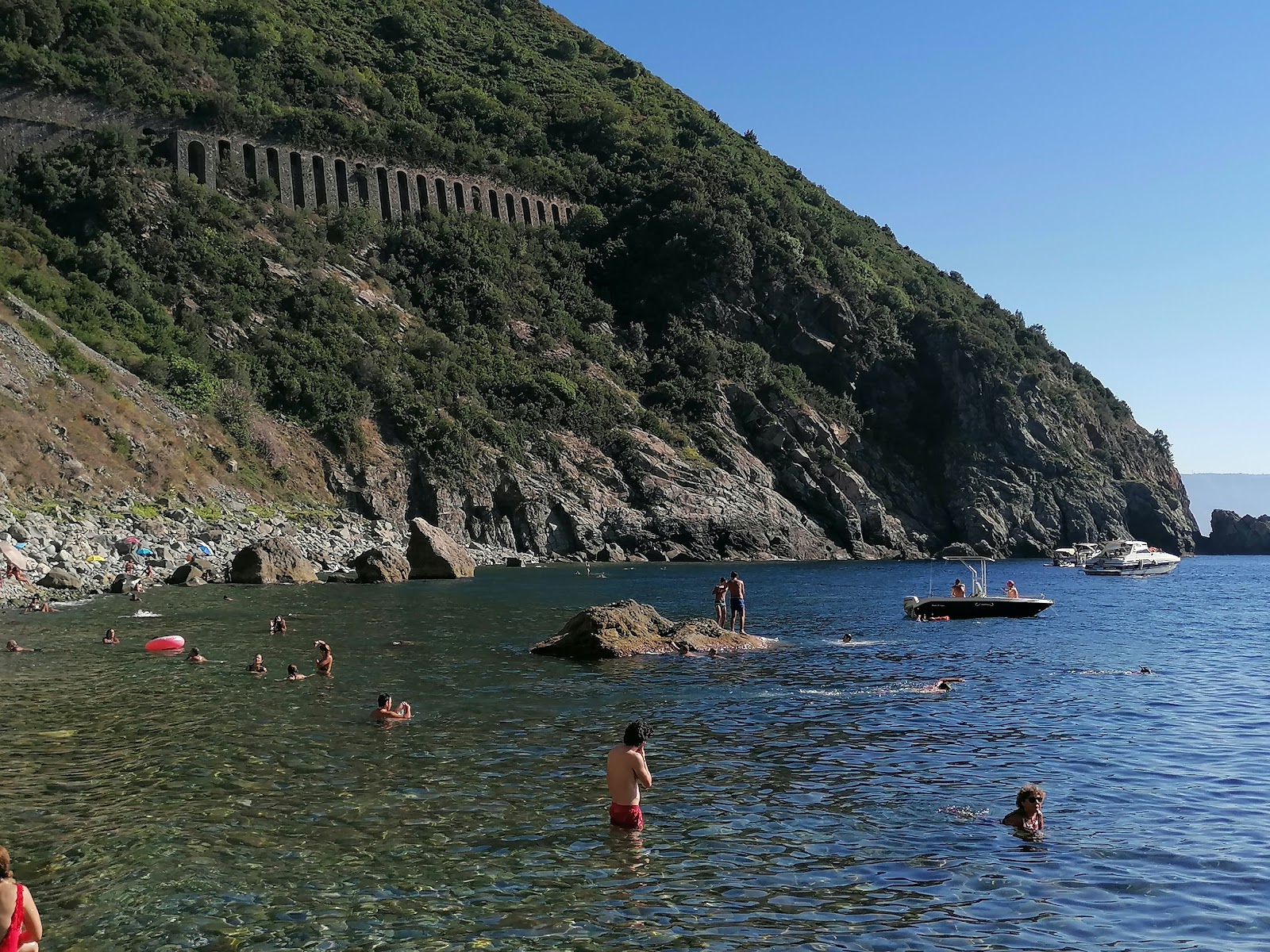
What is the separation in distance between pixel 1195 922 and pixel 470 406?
245 ft

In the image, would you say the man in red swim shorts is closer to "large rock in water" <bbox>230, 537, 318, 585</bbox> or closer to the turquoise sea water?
the turquoise sea water

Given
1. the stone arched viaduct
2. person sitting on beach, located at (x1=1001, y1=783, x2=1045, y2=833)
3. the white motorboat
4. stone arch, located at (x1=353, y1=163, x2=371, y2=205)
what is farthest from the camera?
stone arch, located at (x1=353, y1=163, x2=371, y2=205)

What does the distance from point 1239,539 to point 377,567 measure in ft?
436

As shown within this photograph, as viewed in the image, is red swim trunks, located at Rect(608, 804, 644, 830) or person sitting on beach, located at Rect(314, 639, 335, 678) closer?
red swim trunks, located at Rect(608, 804, 644, 830)

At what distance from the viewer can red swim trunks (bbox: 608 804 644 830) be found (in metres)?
13.7

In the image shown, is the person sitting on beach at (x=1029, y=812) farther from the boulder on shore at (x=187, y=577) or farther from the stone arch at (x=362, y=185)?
the stone arch at (x=362, y=185)

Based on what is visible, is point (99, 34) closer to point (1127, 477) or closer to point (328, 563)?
point (328, 563)

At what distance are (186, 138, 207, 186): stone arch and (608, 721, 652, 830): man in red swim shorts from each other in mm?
84206

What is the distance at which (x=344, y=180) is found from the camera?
314 feet

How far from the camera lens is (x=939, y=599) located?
45.2 metres

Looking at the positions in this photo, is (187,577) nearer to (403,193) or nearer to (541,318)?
(541,318)

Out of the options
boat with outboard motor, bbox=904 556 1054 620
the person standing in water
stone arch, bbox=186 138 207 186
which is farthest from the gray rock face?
stone arch, bbox=186 138 207 186

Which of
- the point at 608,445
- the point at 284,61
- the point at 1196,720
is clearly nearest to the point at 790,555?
the point at 608,445

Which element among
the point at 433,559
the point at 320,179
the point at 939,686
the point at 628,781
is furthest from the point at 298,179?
the point at 628,781
